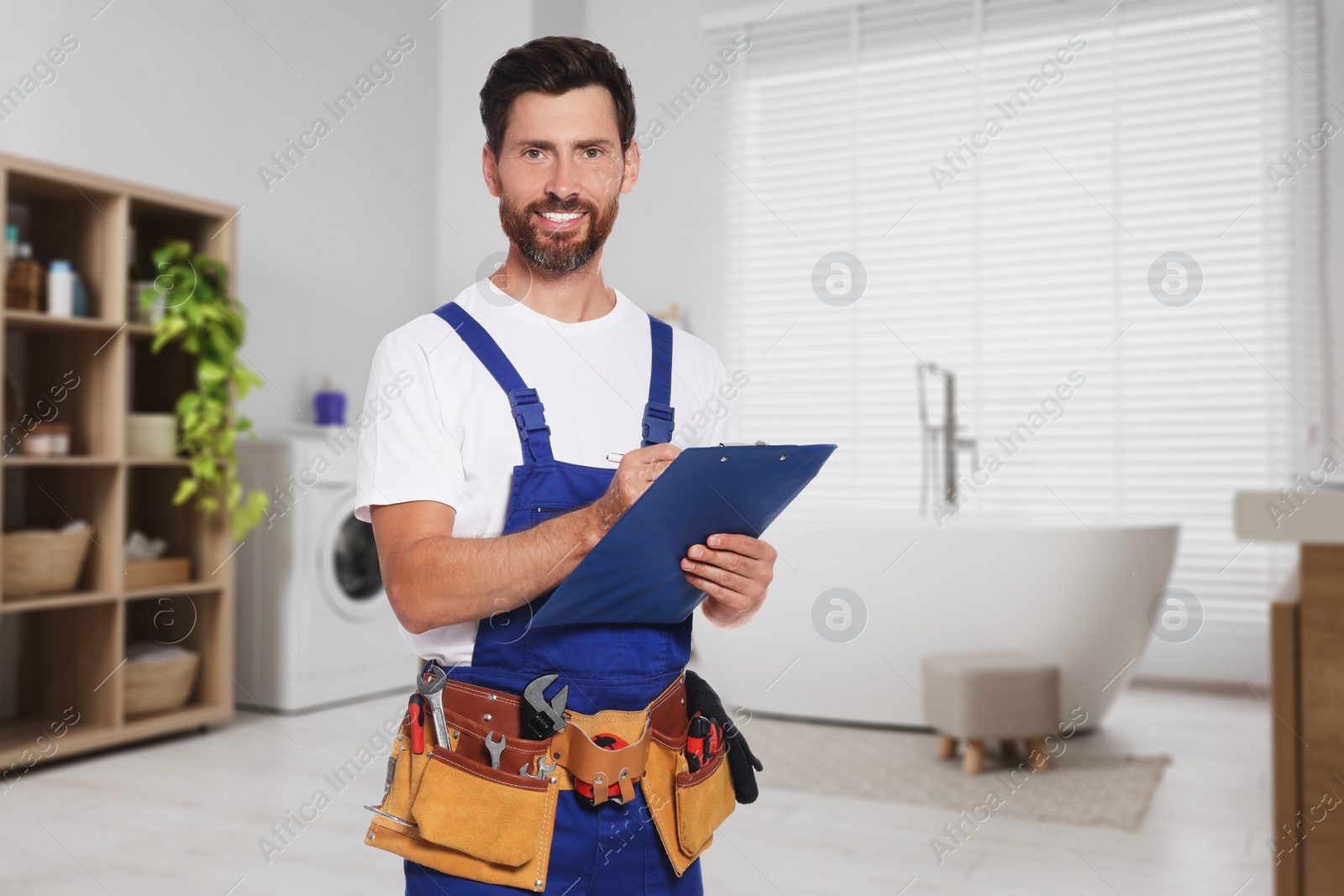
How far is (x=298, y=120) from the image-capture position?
181 inches

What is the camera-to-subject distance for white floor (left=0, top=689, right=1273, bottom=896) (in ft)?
7.49

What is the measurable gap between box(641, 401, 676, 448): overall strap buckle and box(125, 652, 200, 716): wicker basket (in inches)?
124

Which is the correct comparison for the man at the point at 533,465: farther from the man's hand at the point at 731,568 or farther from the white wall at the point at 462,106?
the white wall at the point at 462,106

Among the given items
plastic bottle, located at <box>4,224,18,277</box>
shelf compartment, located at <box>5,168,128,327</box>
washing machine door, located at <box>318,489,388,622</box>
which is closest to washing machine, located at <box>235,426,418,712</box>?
washing machine door, located at <box>318,489,388,622</box>

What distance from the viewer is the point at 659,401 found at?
3.09 ft

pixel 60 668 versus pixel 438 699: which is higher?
pixel 438 699

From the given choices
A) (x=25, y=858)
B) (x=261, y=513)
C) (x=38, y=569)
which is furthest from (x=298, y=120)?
(x=25, y=858)

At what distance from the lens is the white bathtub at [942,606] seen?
3.46m

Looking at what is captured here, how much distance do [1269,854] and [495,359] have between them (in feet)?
7.80

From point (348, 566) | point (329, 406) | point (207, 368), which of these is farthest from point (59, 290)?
point (348, 566)

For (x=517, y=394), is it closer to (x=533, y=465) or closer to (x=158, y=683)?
(x=533, y=465)

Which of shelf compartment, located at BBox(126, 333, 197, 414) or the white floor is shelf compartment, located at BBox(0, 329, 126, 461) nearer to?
shelf compartment, located at BBox(126, 333, 197, 414)

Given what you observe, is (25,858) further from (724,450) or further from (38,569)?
(724,450)

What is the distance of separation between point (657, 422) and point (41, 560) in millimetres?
2955
